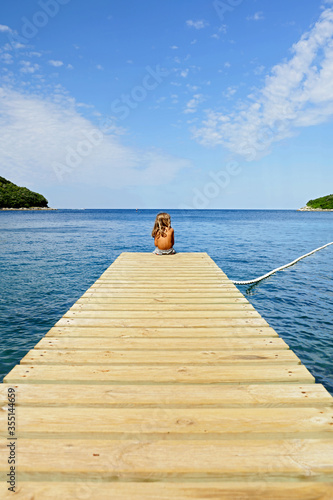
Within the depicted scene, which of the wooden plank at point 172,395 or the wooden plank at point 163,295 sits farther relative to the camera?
the wooden plank at point 163,295

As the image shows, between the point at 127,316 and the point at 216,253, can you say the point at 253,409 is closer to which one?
the point at 127,316

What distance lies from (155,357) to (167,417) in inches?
39.4

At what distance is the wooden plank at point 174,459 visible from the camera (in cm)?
181

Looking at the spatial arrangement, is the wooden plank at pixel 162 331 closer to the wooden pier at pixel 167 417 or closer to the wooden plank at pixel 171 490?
the wooden pier at pixel 167 417

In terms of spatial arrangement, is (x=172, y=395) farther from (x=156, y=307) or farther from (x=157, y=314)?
(x=156, y=307)

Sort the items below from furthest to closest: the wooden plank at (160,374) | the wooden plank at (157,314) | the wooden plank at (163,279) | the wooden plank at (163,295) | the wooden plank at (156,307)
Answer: the wooden plank at (163,279)
the wooden plank at (163,295)
the wooden plank at (156,307)
the wooden plank at (157,314)
the wooden plank at (160,374)

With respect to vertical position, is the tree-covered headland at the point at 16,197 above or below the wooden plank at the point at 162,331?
above

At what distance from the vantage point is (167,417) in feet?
7.47

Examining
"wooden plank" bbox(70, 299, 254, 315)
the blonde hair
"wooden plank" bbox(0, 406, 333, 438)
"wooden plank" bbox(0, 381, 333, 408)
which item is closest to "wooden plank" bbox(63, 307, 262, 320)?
"wooden plank" bbox(70, 299, 254, 315)

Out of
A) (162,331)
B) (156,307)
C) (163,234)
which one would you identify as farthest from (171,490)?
(163,234)

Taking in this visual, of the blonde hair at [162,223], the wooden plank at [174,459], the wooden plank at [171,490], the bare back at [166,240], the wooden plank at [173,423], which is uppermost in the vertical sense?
the blonde hair at [162,223]

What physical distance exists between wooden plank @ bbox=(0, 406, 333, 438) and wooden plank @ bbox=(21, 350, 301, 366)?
78 centimetres

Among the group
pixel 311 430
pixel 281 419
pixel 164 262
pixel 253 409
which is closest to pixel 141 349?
pixel 253 409

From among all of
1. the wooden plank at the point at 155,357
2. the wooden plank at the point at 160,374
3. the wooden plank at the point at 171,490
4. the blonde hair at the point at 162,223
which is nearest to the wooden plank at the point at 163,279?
the blonde hair at the point at 162,223
